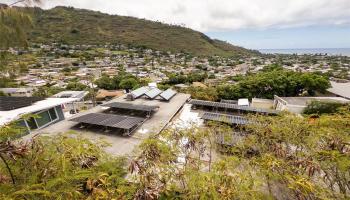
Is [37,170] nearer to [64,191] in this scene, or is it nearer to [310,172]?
[64,191]

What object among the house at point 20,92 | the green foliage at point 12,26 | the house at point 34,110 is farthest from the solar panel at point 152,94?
the house at point 20,92

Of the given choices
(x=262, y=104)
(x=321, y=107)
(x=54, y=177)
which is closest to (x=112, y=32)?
(x=262, y=104)

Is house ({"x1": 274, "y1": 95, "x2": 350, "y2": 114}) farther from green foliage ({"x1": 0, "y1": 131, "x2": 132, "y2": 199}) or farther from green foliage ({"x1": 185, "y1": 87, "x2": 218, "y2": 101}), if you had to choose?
green foliage ({"x1": 0, "y1": 131, "x2": 132, "y2": 199})

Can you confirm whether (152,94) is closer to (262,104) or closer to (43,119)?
(43,119)

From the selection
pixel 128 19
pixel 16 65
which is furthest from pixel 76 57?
pixel 16 65

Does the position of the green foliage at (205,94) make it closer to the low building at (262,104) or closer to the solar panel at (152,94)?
the solar panel at (152,94)

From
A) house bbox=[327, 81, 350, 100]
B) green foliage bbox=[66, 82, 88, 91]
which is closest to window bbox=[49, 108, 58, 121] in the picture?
green foliage bbox=[66, 82, 88, 91]
